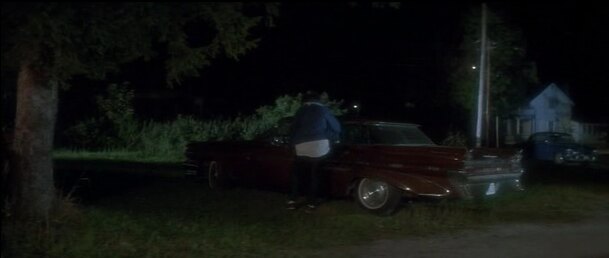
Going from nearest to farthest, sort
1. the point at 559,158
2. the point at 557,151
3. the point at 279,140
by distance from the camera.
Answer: the point at 279,140 → the point at 559,158 → the point at 557,151

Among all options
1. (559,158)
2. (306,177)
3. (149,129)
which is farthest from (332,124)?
(559,158)

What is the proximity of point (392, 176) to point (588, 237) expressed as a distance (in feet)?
8.51

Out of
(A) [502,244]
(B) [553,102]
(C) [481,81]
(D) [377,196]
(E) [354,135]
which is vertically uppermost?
(B) [553,102]

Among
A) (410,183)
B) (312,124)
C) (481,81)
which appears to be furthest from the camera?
(481,81)

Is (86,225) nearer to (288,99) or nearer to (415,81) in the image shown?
(288,99)

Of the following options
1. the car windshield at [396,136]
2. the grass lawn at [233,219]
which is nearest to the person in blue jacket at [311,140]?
the grass lawn at [233,219]

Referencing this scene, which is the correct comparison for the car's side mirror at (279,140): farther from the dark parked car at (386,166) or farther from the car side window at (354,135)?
the car side window at (354,135)

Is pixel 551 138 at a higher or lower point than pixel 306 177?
higher

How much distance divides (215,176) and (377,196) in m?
3.67

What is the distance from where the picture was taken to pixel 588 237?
11805 millimetres

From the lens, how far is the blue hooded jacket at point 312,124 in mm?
12352

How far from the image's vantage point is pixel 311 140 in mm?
12359

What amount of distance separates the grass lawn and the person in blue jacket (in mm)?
420

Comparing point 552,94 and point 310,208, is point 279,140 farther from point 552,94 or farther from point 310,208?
point 552,94
